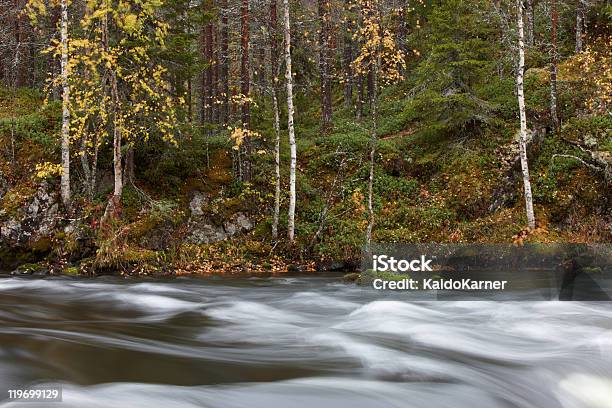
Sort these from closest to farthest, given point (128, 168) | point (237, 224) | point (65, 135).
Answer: point (65, 135)
point (128, 168)
point (237, 224)

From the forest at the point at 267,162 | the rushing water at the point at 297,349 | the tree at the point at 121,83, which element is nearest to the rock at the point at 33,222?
the forest at the point at 267,162

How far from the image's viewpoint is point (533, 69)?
802 inches

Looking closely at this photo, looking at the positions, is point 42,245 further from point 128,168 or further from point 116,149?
point 128,168

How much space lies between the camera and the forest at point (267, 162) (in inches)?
521

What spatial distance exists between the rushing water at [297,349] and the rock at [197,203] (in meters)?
4.77

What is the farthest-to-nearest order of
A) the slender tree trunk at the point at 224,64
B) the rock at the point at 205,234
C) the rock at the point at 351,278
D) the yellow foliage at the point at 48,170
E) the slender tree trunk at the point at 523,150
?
1. the slender tree trunk at the point at 224,64
2. the rock at the point at 205,234
3. the slender tree trunk at the point at 523,150
4. the yellow foliage at the point at 48,170
5. the rock at the point at 351,278

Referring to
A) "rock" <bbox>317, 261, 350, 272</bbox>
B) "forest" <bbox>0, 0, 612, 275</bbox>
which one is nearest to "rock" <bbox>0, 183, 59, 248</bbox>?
"forest" <bbox>0, 0, 612, 275</bbox>

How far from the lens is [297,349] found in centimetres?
662

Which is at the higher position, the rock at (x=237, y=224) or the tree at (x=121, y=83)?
the tree at (x=121, y=83)

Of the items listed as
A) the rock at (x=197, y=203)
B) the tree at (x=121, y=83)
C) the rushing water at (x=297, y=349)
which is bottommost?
the rushing water at (x=297, y=349)

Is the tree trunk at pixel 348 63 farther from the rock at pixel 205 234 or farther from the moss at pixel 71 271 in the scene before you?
the moss at pixel 71 271

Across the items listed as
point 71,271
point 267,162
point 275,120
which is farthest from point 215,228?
point 71,271

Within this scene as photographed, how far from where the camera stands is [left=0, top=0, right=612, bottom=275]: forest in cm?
1323

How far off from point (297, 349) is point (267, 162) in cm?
1112
